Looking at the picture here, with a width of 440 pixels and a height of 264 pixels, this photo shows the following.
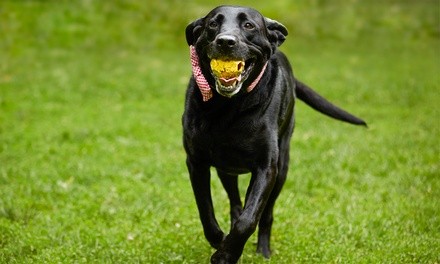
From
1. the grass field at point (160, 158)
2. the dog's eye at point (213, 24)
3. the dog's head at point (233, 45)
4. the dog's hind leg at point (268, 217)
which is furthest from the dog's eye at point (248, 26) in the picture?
the grass field at point (160, 158)

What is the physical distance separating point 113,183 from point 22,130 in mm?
3743

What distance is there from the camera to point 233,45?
428cm

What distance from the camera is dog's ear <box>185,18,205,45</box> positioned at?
479 cm

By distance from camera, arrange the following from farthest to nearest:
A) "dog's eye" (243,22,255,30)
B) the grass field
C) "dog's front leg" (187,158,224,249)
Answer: the grass field < "dog's front leg" (187,158,224,249) < "dog's eye" (243,22,255,30)

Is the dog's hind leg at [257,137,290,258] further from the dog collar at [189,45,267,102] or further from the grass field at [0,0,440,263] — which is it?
the dog collar at [189,45,267,102]

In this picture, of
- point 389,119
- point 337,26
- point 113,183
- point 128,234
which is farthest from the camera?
point 337,26

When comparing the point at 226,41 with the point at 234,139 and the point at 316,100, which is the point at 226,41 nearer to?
the point at 234,139

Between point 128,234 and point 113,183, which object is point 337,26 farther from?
point 128,234

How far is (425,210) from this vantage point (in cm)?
695

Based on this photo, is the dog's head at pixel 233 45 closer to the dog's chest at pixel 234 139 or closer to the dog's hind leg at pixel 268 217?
the dog's chest at pixel 234 139

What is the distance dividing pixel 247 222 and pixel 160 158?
17.0 feet

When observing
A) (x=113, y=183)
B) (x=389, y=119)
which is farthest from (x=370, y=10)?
(x=113, y=183)

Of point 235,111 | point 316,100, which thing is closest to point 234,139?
point 235,111

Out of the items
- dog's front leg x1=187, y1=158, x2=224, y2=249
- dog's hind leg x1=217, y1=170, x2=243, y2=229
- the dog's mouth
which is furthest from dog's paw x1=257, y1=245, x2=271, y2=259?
the dog's mouth
